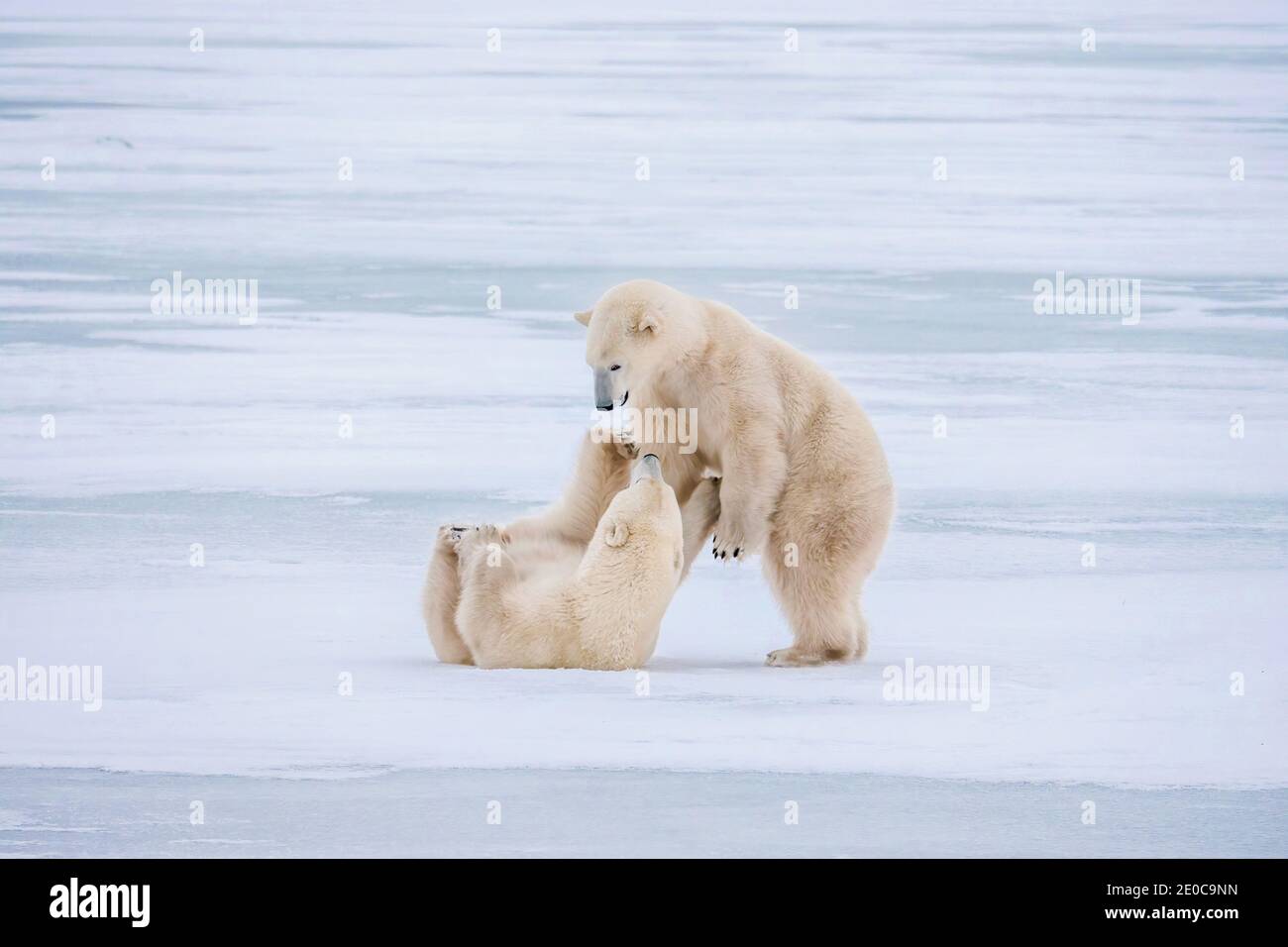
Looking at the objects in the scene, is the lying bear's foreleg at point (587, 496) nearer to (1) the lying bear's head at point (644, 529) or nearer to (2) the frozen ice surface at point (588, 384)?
(1) the lying bear's head at point (644, 529)

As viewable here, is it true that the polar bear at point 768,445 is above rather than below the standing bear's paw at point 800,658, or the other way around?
above

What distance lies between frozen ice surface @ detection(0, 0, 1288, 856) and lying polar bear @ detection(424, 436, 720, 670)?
0.37 ft

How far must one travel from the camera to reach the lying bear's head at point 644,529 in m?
4.36

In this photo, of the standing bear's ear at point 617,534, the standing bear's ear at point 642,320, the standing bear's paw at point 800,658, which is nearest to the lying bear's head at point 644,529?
the standing bear's ear at point 617,534

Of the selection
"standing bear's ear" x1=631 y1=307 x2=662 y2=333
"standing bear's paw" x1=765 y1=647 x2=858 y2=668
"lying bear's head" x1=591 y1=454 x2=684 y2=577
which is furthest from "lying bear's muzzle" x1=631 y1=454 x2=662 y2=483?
"standing bear's paw" x1=765 y1=647 x2=858 y2=668

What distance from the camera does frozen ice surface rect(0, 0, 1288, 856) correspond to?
393 centimetres

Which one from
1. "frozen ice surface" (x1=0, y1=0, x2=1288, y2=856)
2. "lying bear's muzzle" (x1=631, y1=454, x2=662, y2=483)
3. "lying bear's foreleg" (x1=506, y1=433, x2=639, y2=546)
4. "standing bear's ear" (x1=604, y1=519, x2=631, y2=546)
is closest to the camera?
"frozen ice surface" (x1=0, y1=0, x2=1288, y2=856)

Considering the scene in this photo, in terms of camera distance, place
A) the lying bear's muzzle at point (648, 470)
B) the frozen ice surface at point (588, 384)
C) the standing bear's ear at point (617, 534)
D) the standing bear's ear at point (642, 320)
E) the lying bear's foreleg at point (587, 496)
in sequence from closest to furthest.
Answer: the frozen ice surface at point (588, 384)
the standing bear's ear at point (617, 534)
the lying bear's muzzle at point (648, 470)
the standing bear's ear at point (642, 320)
the lying bear's foreleg at point (587, 496)

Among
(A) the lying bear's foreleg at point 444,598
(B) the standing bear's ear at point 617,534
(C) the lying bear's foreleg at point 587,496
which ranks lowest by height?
(A) the lying bear's foreleg at point 444,598

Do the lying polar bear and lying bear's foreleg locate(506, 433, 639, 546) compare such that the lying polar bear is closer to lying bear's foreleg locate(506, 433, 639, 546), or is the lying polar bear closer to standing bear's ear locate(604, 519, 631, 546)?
standing bear's ear locate(604, 519, 631, 546)

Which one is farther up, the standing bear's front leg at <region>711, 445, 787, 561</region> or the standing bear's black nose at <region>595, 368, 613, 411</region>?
the standing bear's black nose at <region>595, 368, 613, 411</region>

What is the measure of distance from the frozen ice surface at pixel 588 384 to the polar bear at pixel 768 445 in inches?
10.7

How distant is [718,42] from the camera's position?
17.4 meters

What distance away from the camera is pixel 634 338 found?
4.59 metres
